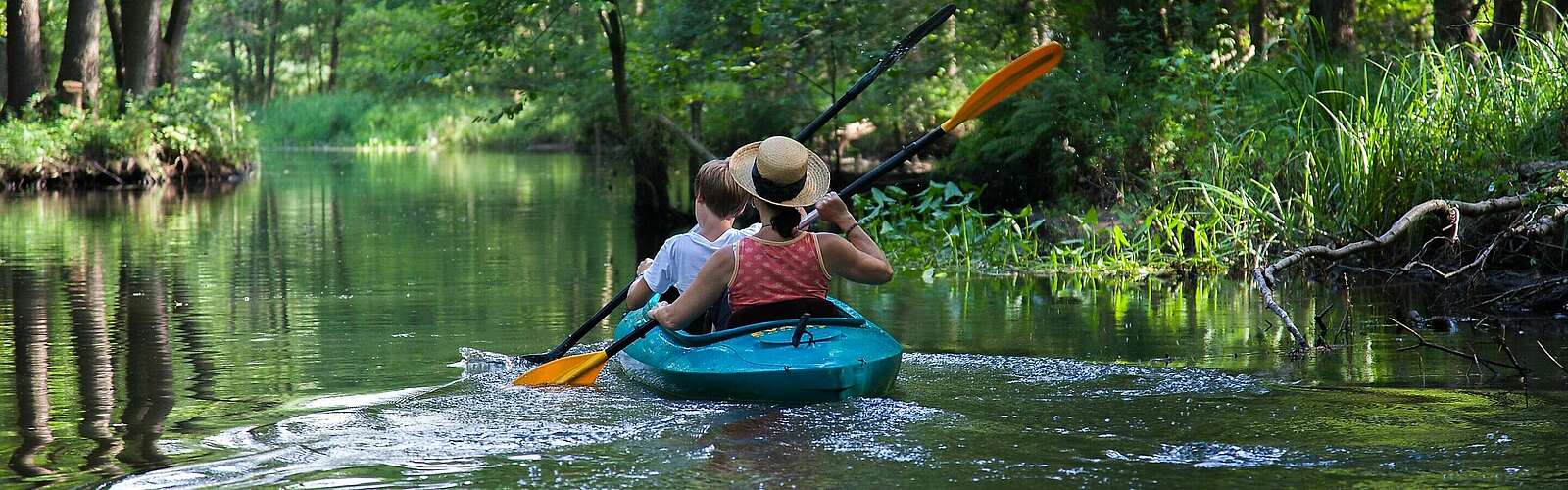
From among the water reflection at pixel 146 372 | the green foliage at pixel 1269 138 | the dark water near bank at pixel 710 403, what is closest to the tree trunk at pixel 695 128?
the green foliage at pixel 1269 138

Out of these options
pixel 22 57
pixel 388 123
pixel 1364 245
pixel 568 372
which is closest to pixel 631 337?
pixel 568 372

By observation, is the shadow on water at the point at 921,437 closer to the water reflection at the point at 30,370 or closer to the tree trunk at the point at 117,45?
the water reflection at the point at 30,370

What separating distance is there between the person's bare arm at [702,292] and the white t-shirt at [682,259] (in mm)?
317

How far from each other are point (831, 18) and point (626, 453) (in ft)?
34.1

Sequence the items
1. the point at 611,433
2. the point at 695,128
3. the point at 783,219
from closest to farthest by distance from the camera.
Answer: the point at 611,433 → the point at 783,219 → the point at 695,128

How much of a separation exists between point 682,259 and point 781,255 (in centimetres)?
72

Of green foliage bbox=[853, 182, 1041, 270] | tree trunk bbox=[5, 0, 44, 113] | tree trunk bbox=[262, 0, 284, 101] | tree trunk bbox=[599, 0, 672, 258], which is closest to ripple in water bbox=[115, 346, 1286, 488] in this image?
green foliage bbox=[853, 182, 1041, 270]

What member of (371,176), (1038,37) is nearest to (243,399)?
(1038,37)

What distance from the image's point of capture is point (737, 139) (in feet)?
57.8

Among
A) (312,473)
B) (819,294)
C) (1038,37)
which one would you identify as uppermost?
(1038,37)

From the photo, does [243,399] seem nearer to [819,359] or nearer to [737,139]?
[819,359]

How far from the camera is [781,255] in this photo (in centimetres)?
611

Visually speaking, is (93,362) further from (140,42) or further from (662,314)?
(140,42)

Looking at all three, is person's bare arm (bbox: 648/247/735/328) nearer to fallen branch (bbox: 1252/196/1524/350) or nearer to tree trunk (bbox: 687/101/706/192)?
fallen branch (bbox: 1252/196/1524/350)
